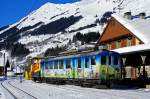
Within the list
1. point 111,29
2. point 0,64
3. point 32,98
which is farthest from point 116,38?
point 0,64

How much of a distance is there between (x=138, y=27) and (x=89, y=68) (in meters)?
17.8

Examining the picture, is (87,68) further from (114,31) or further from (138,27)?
(114,31)

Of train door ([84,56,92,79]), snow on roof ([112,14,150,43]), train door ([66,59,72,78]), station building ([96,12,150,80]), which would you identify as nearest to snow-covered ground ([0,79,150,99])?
train door ([84,56,92,79])

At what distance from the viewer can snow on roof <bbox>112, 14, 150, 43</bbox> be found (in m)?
45.7

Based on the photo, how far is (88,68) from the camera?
32.6 metres

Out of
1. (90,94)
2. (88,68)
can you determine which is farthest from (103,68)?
(90,94)

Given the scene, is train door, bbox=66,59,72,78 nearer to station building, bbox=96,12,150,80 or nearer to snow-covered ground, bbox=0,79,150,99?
station building, bbox=96,12,150,80

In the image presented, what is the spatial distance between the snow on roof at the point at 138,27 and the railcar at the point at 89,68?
9507mm

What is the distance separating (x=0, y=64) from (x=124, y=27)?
84.5 m

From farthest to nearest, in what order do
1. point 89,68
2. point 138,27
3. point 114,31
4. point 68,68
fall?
1. point 114,31
2. point 138,27
3. point 68,68
4. point 89,68

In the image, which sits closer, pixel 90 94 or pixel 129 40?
pixel 90 94

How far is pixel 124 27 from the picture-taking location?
1978 inches

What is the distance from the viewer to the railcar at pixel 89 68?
103 ft

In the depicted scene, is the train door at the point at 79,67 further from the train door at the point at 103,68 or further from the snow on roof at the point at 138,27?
the snow on roof at the point at 138,27
